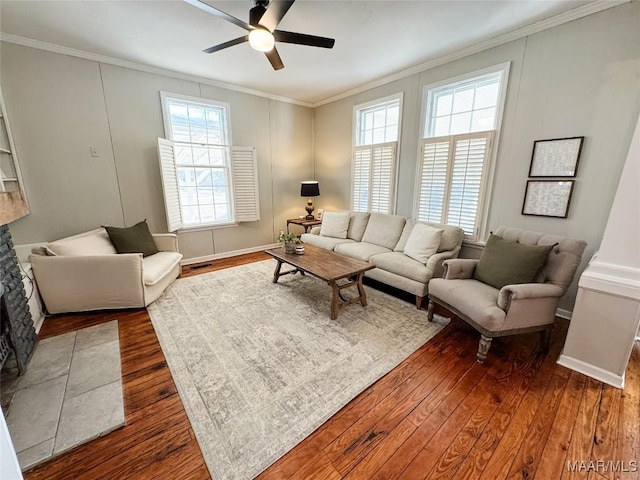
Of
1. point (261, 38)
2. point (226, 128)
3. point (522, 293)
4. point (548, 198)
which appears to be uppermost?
point (261, 38)

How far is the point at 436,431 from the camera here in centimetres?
144

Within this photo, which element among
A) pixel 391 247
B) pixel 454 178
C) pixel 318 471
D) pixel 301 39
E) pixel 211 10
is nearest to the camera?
pixel 318 471

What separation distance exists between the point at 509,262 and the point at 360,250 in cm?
166

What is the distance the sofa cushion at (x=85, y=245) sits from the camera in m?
2.55

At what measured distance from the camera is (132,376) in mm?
1843

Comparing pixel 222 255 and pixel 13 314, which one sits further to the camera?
pixel 222 255

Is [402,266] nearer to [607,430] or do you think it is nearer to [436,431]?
[436,431]

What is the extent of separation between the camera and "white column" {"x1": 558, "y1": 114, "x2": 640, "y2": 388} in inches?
65.0

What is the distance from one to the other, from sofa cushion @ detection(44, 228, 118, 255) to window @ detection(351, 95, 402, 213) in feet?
11.7

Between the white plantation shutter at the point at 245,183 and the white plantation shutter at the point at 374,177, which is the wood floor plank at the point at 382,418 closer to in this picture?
the white plantation shutter at the point at 374,177

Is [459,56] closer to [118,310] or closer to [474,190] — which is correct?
[474,190]

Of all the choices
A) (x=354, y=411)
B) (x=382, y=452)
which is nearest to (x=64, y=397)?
(x=354, y=411)

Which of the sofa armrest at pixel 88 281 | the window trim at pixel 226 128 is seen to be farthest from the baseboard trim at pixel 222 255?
the sofa armrest at pixel 88 281

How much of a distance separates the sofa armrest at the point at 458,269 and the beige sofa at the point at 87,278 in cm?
299
